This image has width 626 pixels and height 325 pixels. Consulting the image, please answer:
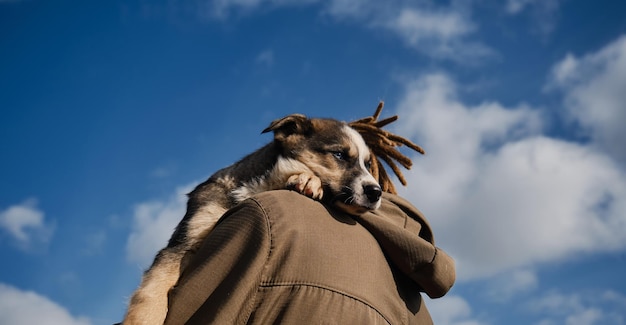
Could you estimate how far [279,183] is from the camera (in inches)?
169

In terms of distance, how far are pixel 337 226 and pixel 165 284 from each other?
1.09m

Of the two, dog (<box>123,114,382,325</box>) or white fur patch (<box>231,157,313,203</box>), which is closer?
dog (<box>123,114,382,325</box>)

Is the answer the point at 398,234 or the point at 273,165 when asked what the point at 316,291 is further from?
the point at 273,165

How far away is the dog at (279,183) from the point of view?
364 cm

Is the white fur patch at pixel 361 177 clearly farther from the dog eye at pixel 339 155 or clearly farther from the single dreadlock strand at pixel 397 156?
the single dreadlock strand at pixel 397 156

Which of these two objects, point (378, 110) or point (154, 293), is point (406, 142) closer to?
point (378, 110)

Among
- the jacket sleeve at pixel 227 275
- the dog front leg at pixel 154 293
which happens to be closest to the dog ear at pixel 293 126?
the dog front leg at pixel 154 293

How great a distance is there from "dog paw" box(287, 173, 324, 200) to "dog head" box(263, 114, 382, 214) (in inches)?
6.1

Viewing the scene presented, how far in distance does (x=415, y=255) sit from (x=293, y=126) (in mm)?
1751

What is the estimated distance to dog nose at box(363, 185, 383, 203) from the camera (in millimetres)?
4078

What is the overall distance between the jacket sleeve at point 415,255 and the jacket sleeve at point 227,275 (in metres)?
0.81

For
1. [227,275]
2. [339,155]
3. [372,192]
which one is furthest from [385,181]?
[227,275]

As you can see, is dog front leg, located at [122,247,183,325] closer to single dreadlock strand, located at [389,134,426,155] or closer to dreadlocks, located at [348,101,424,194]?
dreadlocks, located at [348,101,424,194]

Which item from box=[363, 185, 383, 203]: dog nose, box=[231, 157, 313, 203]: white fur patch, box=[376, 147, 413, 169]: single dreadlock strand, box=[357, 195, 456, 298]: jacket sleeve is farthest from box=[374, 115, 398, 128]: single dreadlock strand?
box=[357, 195, 456, 298]: jacket sleeve
